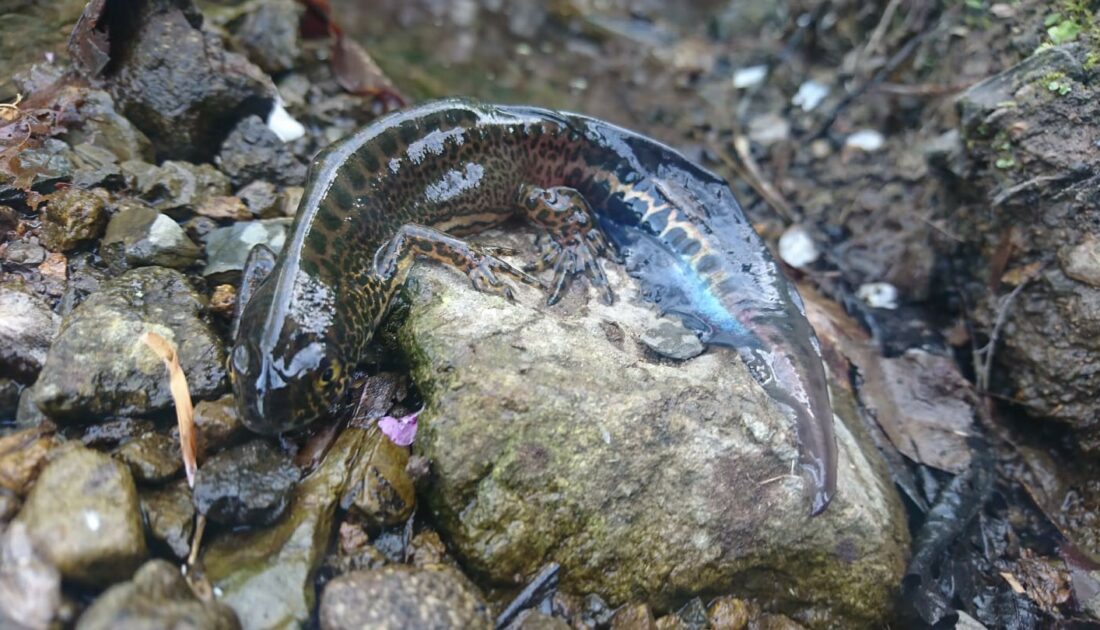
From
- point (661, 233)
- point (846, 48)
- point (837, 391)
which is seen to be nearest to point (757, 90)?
point (846, 48)

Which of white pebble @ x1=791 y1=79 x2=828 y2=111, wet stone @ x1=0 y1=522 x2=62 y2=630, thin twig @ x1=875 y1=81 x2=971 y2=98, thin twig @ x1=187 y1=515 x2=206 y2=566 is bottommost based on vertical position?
thin twig @ x1=187 y1=515 x2=206 y2=566

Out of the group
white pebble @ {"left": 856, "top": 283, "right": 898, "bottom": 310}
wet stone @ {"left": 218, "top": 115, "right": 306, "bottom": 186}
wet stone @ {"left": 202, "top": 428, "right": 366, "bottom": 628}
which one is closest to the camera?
wet stone @ {"left": 202, "top": 428, "right": 366, "bottom": 628}

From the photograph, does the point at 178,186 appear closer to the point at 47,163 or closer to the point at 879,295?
the point at 47,163

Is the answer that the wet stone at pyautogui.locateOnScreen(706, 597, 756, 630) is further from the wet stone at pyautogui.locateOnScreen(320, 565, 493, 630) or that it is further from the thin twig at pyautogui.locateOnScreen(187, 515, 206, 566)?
the thin twig at pyautogui.locateOnScreen(187, 515, 206, 566)

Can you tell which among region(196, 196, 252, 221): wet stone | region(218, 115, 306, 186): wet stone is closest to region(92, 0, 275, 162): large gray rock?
region(218, 115, 306, 186): wet stone

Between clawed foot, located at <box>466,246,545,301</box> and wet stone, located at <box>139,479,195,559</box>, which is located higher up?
clawed foot, located at <box>466,246,545,301</box>

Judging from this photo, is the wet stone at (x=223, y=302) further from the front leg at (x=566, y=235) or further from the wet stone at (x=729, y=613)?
the wet stone at (x=729, y=613)
